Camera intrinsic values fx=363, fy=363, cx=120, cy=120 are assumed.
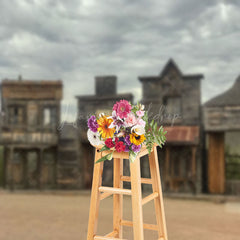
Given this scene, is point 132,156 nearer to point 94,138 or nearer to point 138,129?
point 138,129

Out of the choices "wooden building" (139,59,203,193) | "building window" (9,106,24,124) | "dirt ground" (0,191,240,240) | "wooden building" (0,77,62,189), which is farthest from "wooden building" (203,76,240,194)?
"building window" (9,106,24,124)

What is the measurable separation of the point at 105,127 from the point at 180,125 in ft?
32.1

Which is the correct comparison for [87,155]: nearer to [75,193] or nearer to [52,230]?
[75,193]

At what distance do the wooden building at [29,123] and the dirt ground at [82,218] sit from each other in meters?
2.67

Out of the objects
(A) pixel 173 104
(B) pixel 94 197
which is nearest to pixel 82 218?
(B) pixel 94 197

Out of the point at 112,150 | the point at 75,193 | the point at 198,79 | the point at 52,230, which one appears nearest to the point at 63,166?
the point at 75,193

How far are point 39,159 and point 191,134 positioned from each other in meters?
5.54

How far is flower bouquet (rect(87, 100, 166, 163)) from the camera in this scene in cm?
303

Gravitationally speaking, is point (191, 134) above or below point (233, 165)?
above

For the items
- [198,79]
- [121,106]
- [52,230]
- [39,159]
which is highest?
[198,79]

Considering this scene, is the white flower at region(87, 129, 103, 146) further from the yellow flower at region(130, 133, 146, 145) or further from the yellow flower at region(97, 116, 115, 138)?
the yellow flower at region(130, 133, 146, 145)

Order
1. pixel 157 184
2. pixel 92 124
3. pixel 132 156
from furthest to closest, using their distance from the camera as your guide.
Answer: pixel 157 184
pixel 92 124
pixel 132 156

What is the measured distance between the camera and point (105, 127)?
308cm

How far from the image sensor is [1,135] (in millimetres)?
12898
